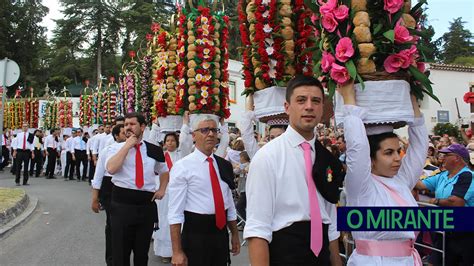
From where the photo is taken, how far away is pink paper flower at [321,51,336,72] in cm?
320

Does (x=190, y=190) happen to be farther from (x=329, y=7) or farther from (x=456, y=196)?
(x=456, y=196)

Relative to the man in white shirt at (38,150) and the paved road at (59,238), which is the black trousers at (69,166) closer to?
the man in white shirt at (38,150)

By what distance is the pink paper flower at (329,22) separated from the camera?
125 inches

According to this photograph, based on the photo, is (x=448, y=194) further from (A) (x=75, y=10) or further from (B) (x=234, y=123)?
(A) (x=75, y=10)

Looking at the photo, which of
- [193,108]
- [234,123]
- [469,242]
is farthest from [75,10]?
[469,242]

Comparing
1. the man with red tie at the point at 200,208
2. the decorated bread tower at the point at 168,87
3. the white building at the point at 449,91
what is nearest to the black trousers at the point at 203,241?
the man with red tie at the point at 200,208

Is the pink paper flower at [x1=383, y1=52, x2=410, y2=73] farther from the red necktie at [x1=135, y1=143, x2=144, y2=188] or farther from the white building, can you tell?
the white building

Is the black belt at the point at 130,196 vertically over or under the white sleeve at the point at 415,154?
under

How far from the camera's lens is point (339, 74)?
312cm

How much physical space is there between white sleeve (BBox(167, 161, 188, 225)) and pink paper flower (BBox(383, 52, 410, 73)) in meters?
2.14

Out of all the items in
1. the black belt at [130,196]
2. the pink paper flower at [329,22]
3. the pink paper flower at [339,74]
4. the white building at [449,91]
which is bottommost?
the black belt at [130,196]

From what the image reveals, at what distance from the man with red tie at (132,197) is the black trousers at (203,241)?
1.19 metres

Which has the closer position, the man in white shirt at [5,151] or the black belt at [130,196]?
the black belt at [130,196]

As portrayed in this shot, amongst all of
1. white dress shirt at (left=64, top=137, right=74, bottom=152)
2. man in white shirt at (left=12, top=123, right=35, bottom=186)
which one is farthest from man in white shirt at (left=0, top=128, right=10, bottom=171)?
man in white shirt at (left=12, top=123, right=35, bottom=186)
